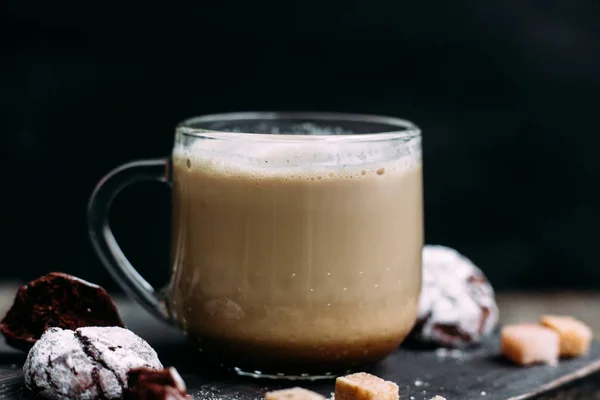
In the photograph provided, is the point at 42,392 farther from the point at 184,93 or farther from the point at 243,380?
the point at 184,93

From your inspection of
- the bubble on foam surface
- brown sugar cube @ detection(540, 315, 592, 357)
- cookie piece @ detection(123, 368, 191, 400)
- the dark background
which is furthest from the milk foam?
the dark background

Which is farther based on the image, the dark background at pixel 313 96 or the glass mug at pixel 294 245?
the dark background at pixel 313 96

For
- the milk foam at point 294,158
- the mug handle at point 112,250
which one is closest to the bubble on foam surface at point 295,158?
the milk foam at point 294,158

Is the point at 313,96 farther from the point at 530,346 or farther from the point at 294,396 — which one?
the point at 294,396

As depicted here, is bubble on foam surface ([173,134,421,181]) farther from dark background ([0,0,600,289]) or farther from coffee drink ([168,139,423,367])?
dark background ([0,0,600,289])

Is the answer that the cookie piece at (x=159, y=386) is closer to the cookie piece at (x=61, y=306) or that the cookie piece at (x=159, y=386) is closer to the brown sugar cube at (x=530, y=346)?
the cookie piece at (x=61, y=306)

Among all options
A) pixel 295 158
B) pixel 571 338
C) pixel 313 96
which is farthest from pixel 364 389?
pixel 313 96

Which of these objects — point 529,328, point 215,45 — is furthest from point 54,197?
point 529,328
